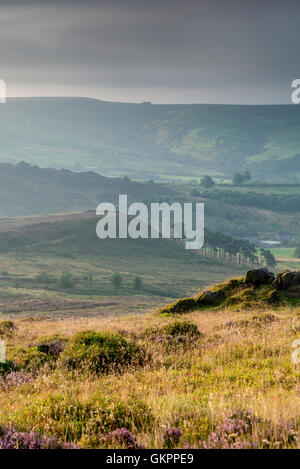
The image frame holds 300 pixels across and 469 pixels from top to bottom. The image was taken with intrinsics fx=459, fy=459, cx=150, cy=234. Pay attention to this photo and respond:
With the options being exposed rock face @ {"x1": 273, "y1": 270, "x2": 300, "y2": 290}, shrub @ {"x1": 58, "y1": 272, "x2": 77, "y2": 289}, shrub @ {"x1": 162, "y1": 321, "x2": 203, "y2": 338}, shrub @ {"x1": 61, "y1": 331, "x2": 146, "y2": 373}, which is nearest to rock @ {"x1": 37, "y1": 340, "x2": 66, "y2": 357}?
shrub @ {"x1": 61, "y1": 331, "x2": 146, "y2": 373}

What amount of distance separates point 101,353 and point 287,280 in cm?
1874

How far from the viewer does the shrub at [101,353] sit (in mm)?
13711

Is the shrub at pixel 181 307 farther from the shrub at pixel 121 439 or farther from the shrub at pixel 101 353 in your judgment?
the shrub at pixel 121 439

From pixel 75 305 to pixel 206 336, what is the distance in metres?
Result: 109

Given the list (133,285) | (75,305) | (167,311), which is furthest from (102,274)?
(167,311)

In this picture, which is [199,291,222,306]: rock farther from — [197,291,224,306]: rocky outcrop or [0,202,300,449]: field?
[0,202,300,449]: field

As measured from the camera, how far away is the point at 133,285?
17275 centimetres

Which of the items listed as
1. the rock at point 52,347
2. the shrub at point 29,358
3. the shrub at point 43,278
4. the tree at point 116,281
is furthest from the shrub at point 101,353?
the shrub at point 43,278

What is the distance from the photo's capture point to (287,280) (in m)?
30.0

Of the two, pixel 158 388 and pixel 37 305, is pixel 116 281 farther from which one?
pixel 158 388

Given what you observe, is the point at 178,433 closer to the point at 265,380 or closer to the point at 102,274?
the point at 265,380

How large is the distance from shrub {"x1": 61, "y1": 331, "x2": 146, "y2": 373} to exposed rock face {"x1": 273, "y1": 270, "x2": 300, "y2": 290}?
16892 mm

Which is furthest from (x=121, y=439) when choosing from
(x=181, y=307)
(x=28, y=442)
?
(x=181, y=307)

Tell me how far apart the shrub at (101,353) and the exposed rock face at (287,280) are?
16.9m
